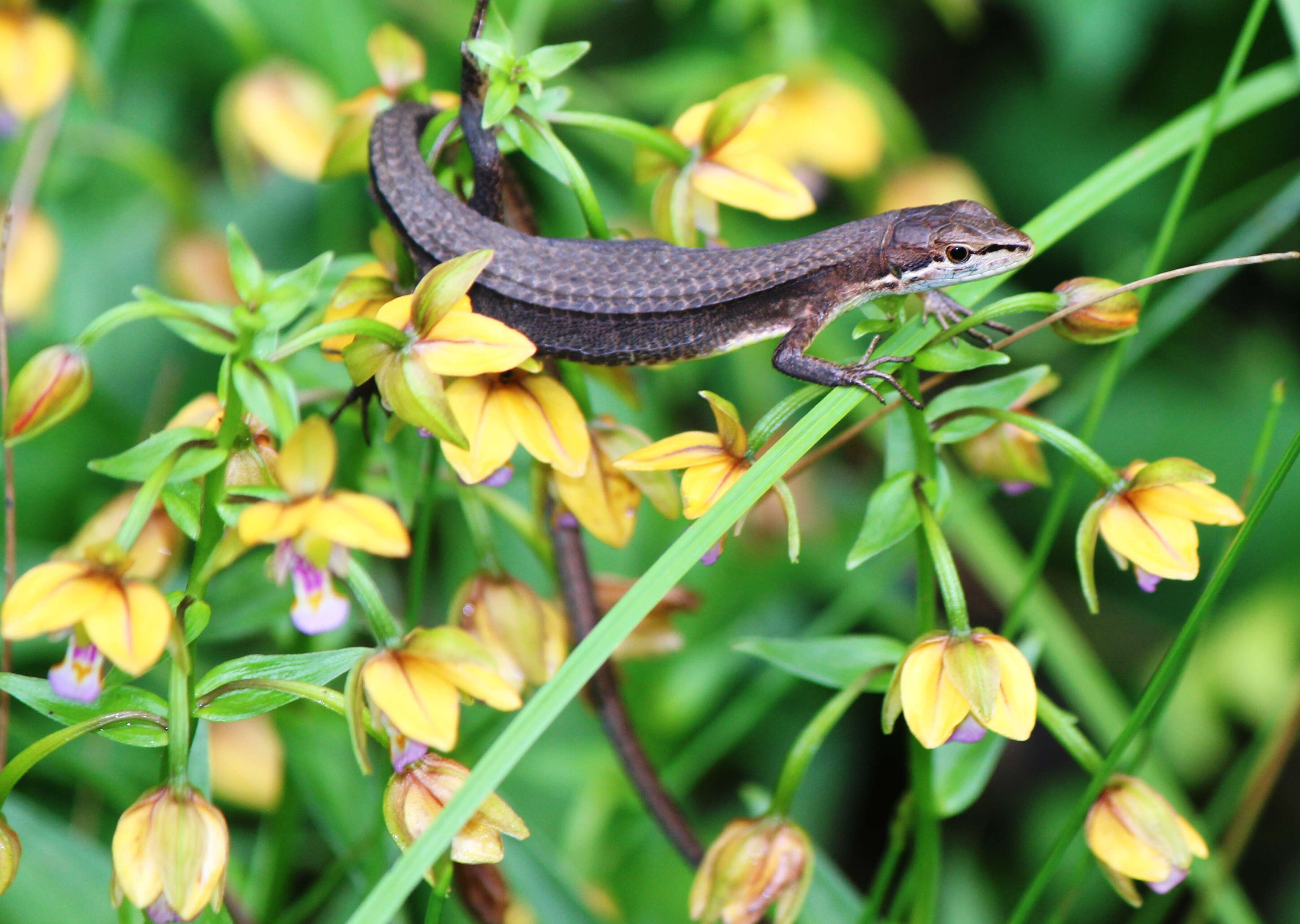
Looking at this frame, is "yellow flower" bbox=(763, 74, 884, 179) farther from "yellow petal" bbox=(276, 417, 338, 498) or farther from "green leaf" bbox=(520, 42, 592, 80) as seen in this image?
"yellow petal" bbox=(276, 417, 338, 498)

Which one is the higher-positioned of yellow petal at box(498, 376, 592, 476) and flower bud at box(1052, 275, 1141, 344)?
flower bud at box(1052, 275, 1141, 344)

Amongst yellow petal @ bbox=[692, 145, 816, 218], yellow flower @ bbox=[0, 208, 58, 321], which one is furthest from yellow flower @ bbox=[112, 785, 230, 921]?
yellow flower @ bbox=[0, 208, 58, 321]

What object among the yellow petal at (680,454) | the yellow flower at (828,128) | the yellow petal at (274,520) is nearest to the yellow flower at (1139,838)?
the yellow petal at (680,454)

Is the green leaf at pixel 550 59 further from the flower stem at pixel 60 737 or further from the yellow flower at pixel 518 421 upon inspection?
the flower stem at pixel 60 737

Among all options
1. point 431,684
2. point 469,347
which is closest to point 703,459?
point 469,347

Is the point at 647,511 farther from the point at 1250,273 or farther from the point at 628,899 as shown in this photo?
the point at 1250,273
